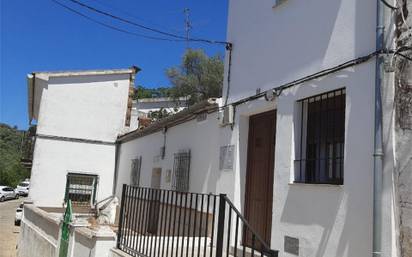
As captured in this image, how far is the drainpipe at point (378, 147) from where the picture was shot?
4270 mm

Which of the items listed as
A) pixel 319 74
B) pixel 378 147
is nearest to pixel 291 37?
pixel 319 74

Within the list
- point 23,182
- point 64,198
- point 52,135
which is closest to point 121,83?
point 52,135

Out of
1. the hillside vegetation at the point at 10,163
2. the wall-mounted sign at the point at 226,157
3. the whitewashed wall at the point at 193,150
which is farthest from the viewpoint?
the hillside vegetation at the point at 10,163

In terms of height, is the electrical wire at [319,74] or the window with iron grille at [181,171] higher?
the electrical wire at [319,74]

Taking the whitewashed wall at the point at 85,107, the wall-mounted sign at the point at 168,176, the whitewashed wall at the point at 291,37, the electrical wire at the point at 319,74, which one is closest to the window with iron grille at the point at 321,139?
the electrical wire at the point at 319,74

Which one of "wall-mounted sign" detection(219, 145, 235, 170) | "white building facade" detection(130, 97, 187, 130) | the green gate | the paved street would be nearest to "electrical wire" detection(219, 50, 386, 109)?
"wall-mounted sign" detection(219, 145, 235, 170)

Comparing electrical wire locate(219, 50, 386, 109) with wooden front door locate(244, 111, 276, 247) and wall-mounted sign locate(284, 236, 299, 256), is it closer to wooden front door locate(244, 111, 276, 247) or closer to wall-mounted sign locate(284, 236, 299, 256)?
wooden front door locate(244, 111, 276, 247)

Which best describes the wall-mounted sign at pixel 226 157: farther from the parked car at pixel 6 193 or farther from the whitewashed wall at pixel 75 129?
the parked car at pixel 6 193

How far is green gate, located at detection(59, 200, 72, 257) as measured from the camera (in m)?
7.99

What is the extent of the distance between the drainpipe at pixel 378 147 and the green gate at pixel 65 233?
562cm

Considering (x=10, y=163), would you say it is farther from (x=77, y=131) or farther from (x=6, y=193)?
(x=77, y=131)

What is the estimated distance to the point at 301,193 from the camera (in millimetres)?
5527

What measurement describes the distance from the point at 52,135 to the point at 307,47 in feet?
39.6

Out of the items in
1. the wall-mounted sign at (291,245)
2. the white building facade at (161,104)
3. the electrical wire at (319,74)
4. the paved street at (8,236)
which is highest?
the white building facade at (161,104)
